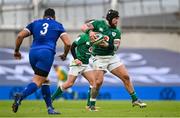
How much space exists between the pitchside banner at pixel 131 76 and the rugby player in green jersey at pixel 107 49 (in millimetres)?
13458

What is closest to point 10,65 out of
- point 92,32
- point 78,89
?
point 78,89

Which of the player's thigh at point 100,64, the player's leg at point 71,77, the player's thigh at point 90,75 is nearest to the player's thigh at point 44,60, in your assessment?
the player's thigh at point 100,64

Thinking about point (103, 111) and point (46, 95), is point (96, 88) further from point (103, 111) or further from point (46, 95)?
point (46, 95)

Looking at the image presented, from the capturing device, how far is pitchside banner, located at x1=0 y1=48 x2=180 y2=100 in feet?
102

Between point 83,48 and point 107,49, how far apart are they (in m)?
1.54

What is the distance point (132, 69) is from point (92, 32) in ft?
49.0

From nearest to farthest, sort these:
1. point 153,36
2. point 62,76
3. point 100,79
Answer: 1. point 100,79
2. point 62,76
3. point 153,36

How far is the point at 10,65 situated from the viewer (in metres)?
31.8

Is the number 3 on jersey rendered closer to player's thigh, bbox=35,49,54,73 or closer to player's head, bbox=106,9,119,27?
player's thigh, bbox=35,49,54,73

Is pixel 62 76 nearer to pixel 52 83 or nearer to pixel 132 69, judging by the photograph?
pixel 52 83

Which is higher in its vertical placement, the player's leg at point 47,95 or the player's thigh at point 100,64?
the player's thigh at point 100,64

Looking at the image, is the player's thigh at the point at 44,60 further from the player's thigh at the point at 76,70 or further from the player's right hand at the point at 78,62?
the player's thigh at the point at 76,70

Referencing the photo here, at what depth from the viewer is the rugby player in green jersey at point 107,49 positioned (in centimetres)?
1697

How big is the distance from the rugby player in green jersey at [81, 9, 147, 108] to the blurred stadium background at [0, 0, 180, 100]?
1347cm
